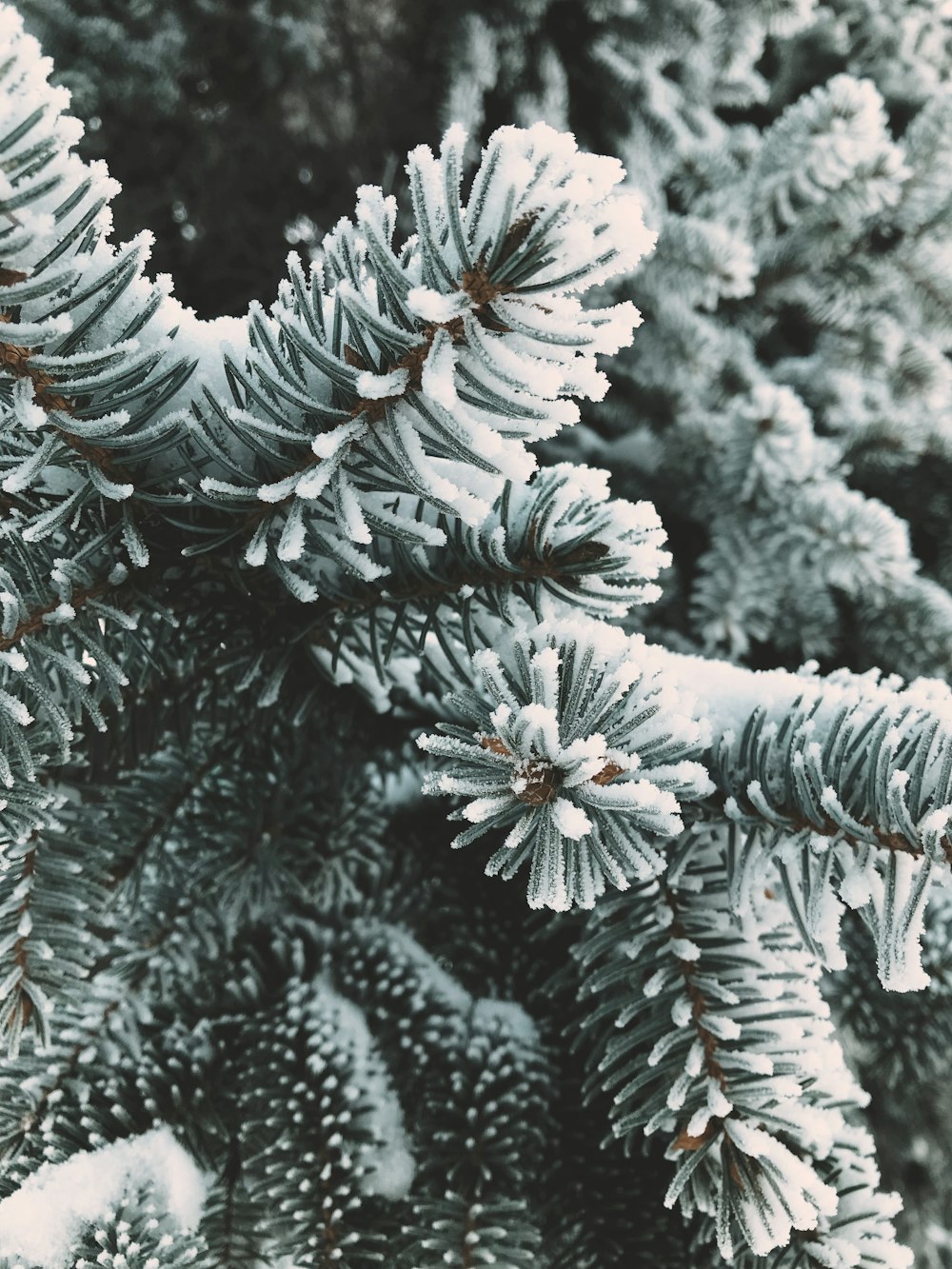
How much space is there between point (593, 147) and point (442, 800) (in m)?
0.99

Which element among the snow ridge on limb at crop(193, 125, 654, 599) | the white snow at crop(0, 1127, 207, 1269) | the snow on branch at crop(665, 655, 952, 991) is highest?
the snow ridge on limb at crop(193, 125, 654, 599)

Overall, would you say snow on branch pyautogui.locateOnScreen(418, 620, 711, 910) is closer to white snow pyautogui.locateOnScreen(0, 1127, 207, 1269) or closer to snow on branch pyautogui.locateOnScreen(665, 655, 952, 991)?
snow on branch pyautogui.locateOnScreen(665, 655, 952, 991)

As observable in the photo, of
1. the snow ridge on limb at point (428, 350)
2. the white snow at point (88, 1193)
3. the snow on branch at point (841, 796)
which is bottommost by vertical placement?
the white snow at point (88, 1193)

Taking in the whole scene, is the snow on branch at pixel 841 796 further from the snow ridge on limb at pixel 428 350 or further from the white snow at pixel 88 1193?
the white snow at pixel 88 1193

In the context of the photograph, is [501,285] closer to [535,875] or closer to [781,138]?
[535,875]

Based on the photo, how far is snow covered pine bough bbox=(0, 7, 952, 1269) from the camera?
1.26ft

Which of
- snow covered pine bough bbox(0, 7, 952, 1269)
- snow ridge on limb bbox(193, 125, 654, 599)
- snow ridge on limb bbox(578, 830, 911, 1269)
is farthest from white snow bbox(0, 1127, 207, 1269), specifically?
snow ridge on limb bbox(193, 125, 654, 599)

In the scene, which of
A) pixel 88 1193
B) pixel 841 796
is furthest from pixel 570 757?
pixel 88 1193

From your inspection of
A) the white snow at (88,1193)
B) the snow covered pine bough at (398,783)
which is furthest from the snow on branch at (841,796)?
the white snow at (88,1193)

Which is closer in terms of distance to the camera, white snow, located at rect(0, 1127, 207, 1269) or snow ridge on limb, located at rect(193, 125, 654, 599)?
snow ridge on limb, located at rect(193, 125, 654, 599)

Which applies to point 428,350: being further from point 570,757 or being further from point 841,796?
point 841,796

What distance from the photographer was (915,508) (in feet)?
4.48

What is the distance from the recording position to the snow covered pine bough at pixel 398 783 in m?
0.39

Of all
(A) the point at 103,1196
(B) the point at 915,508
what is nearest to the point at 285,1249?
(A) the point at 103,1196
